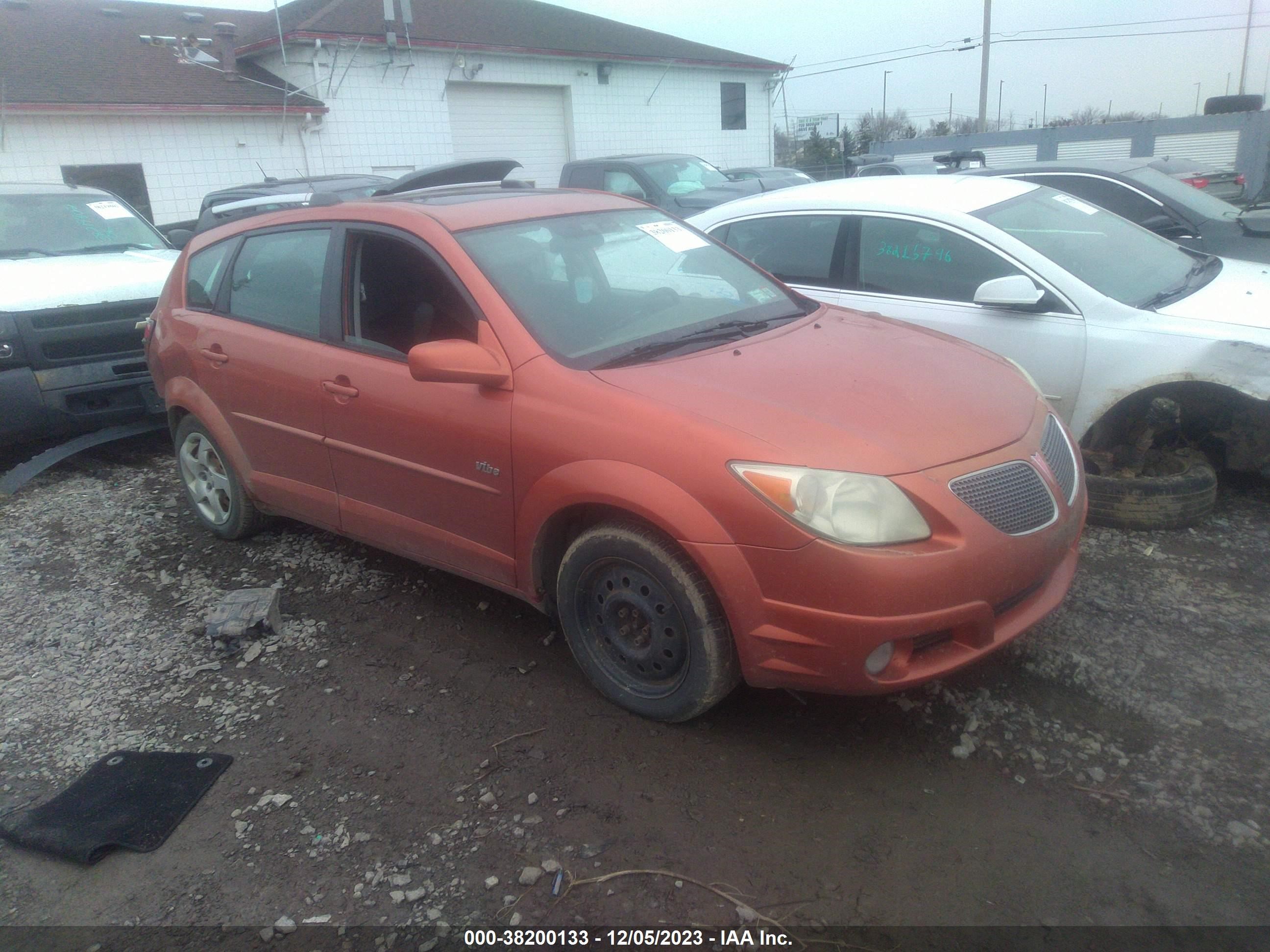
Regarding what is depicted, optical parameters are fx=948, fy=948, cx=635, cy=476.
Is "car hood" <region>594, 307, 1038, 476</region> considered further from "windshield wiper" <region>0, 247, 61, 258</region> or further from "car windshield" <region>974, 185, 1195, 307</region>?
"windshield wiper" <region>0, 247, 61, 258</region>

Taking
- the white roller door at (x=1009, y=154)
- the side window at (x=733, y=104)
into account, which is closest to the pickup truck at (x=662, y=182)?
the white roller door at (x=1009, y=154)

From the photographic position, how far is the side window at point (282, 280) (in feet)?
13.5

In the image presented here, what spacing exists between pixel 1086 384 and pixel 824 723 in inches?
91.1

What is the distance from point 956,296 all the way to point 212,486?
4030 mm

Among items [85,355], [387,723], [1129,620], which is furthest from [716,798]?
[85,355]

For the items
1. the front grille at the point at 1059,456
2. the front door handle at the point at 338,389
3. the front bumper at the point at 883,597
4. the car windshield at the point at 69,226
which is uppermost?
the car windshield at the point at 69,226

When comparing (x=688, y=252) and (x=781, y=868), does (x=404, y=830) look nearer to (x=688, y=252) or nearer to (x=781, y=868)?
(x=781, y=868)

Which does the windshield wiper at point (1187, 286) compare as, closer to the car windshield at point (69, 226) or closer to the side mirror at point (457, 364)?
the side mirror at point (457, 364)

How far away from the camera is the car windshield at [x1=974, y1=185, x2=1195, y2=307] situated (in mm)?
4738

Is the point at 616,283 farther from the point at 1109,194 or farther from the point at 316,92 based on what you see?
the point at 316,92

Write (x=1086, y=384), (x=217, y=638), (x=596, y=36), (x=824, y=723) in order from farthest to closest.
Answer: (x=596, y=36), (x=1086, y=384), (x=217, y=638), (x=824, y=723)

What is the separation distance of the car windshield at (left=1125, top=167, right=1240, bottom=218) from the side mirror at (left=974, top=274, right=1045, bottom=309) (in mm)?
3868

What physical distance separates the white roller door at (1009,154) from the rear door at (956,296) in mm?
16653

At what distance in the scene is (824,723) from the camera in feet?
10.6
